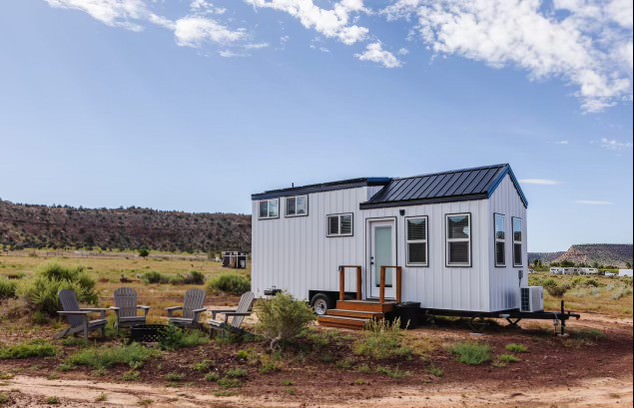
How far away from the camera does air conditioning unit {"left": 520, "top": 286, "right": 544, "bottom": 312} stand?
13.7 metres

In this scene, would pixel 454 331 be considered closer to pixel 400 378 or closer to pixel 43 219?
pixel 400 378

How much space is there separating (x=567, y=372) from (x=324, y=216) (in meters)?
8.05

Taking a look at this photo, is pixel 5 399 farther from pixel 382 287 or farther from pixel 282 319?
pixel 382 287

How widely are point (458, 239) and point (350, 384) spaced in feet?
19.1

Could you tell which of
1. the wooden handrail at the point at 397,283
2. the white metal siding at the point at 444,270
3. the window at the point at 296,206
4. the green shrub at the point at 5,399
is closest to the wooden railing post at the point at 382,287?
the wooden handrail at the point at 397,283

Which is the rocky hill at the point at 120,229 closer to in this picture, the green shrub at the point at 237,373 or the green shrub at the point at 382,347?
the green shrub at the point at 382,347

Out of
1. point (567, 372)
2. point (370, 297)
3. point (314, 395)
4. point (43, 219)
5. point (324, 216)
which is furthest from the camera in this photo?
point (43, 219)

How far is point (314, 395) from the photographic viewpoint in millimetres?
7898

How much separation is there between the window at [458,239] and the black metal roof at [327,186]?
8.78 feet

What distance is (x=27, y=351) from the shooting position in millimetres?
10164

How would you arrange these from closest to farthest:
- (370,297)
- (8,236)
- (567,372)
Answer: (567,372) < (370,297) < (8,236)

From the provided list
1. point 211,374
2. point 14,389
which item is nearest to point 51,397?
point 14,389

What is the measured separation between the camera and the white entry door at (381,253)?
14.5 meters

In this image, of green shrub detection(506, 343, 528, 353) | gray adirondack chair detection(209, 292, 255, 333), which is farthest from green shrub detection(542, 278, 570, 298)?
gray adirondack chair detection(209, 292, 255, 333)
